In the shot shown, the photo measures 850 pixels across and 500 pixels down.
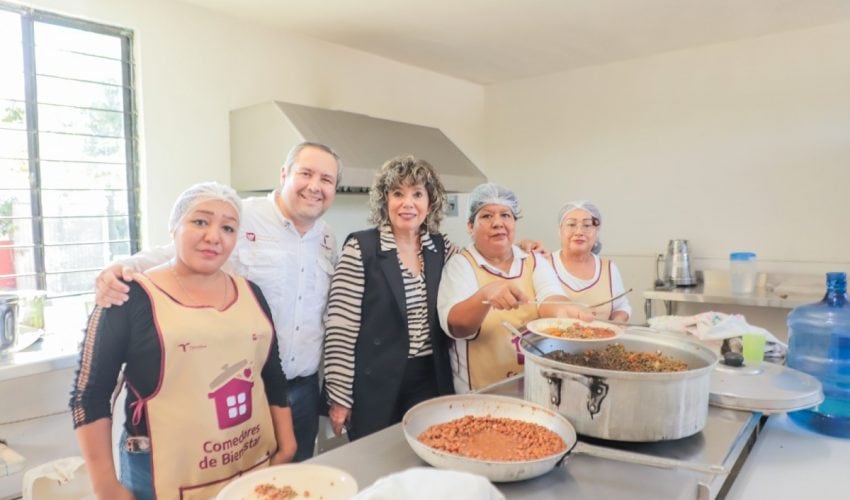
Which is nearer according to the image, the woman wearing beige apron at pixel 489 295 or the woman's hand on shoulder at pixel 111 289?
the woman's hand on shoulder at pixel 111 289

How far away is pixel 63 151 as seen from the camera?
7.66 feet

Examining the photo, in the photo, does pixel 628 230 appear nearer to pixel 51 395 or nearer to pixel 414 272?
pixel 414 272

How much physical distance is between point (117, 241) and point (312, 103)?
1.26 meters

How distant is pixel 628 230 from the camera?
379cm

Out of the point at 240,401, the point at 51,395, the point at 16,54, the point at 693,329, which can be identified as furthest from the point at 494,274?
the point at 16,54

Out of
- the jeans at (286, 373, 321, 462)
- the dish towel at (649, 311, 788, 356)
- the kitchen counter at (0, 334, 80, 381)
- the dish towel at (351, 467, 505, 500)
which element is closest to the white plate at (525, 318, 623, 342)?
the dish towel at (649, 311, 788, 356)

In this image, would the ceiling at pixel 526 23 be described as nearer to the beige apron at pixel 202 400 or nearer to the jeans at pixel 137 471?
the beige apron at pixel 202 400

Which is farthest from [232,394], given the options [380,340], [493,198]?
[493,198]

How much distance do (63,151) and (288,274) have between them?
138 cm

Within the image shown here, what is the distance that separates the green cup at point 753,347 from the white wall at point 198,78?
7.59 ft

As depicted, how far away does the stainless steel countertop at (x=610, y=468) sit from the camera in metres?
0.91

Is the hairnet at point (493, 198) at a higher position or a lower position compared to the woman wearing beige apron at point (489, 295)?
higher

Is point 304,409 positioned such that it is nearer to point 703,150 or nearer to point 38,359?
point 38,359

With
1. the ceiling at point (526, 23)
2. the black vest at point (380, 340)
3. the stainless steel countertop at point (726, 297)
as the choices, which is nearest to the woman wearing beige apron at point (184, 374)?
the black vest at point (380, 340)
